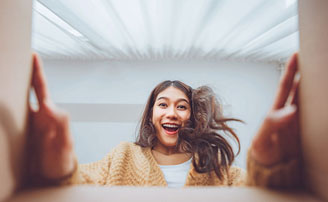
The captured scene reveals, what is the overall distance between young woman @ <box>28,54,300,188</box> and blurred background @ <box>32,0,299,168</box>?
27cm

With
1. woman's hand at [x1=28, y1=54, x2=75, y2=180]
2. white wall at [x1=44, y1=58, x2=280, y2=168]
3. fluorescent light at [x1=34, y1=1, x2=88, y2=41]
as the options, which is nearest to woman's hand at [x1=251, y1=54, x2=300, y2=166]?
woman's hand at [x1=28, y1=54, x2=75, y2=180]

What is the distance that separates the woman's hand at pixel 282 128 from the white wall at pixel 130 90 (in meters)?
1.89

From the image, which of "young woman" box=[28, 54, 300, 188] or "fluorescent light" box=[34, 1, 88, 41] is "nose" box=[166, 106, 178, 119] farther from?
"fluorescent light" box=[34, 1, 88, 41]

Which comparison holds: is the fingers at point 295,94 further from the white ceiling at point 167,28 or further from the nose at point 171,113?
the white ceiling at point 167,28

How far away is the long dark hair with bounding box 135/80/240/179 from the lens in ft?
2.56

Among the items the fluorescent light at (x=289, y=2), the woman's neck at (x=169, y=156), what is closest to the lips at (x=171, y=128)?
the woman's neck at (x=169, y=156)

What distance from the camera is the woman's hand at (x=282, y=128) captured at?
9.7 inches

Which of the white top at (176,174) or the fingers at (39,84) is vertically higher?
the fingers at (39,84)

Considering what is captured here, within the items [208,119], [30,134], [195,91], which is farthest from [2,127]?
[195,91]

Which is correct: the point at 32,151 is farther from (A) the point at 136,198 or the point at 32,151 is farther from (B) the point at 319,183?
(B) the point at 319,183

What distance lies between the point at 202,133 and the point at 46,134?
2.34ft

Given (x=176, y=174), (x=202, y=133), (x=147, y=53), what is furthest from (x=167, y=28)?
(x=176, y=174)

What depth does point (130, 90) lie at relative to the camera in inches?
87.3

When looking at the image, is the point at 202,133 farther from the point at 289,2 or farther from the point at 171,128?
the point at 289,2
